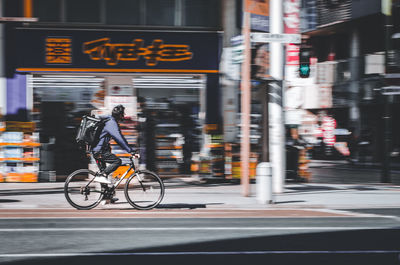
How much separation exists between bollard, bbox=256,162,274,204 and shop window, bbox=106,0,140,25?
8.03 m

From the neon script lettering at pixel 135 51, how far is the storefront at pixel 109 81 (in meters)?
0.03

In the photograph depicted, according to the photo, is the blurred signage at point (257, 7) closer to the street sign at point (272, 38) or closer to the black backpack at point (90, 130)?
the street sign at point (272, 38)

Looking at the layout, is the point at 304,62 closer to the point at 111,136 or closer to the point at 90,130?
the point at 111,136

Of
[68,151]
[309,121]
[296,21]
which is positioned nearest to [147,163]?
[68,151]

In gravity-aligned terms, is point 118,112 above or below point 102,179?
above

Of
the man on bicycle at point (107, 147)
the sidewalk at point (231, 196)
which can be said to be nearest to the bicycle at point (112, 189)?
the man on bicycle at point (107, 147)

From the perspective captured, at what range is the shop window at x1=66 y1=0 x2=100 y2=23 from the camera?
19344 mm

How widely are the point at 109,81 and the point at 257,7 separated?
6.41 meters

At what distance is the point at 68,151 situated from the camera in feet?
62.8

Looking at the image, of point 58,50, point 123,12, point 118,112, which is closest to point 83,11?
point 123,12

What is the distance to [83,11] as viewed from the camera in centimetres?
1947

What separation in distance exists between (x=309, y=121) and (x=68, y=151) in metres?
22.5

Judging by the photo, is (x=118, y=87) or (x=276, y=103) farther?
(x=118, y=87)

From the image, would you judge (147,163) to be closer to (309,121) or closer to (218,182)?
(218,182)
